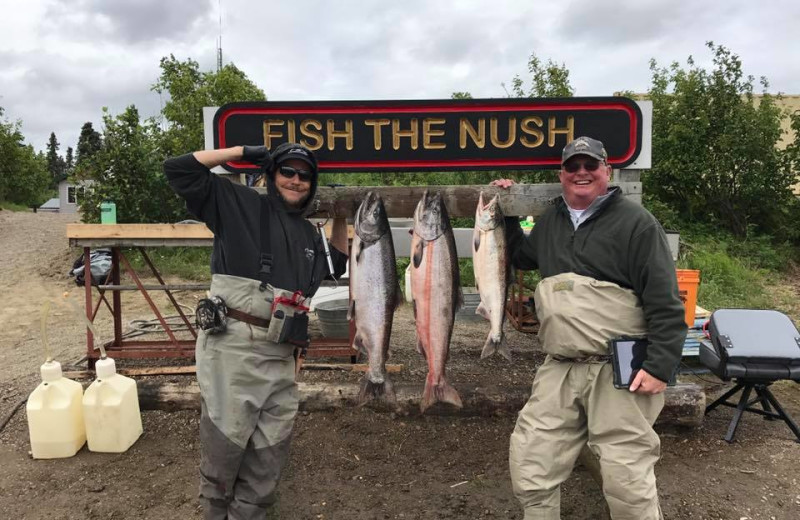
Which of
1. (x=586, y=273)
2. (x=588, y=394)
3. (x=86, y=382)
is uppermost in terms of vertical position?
(x=586, y=273)

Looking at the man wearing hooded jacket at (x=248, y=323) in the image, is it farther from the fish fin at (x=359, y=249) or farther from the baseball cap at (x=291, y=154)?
the fish fin at (x=359, y=249)

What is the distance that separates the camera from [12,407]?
534cm

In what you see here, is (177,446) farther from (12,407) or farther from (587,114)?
(587,114)

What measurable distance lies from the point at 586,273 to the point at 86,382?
5151 mm

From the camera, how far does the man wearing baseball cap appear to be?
272cm

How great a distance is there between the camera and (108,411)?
14.0ft

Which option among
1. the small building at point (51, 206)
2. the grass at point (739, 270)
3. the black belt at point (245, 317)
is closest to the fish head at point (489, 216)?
the black belt at point (245, 317)

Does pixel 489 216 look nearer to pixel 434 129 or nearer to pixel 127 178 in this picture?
pixel 434 129

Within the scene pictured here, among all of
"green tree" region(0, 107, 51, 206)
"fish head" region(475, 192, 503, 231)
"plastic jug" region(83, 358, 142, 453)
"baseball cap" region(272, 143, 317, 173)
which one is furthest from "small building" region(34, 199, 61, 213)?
"fish head" region(475, 192, 503, 231)

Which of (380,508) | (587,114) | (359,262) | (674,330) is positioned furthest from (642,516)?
(587,114)

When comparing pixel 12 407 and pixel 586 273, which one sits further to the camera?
pixel 12 407

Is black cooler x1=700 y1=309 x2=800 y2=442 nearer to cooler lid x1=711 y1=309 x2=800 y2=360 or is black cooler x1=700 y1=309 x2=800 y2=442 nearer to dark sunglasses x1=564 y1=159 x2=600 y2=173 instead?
cooler lid x1=711 y1=309 x2=800 y2=360

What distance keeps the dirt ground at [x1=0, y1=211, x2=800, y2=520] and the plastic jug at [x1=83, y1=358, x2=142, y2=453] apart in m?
0.11

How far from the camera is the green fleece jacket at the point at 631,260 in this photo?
270 cm
